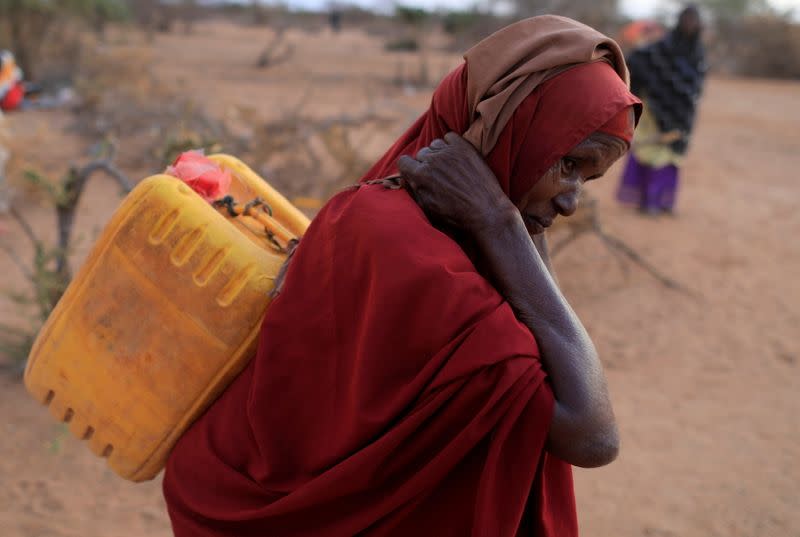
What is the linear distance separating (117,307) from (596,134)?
1103 mm

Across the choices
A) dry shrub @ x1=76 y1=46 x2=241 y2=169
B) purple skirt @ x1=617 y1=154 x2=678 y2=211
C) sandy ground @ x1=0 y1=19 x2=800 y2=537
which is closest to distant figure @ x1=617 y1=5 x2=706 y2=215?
purple skirt @ x1=617 y1=154 x2=678 y2=211

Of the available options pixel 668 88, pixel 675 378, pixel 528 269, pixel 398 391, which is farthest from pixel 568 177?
pixel 668 88

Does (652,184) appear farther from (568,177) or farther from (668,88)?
(568,177)

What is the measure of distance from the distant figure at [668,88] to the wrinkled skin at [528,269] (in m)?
6.70

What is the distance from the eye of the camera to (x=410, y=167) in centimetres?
169

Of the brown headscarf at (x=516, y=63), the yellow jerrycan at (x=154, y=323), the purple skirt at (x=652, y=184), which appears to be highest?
the brown headscarf at (x=516, y=63)

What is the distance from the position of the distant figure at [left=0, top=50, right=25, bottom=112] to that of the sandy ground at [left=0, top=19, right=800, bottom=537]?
0.49 metres

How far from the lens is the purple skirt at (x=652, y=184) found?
28.7 feet

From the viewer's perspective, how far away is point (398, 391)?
1.56 metres

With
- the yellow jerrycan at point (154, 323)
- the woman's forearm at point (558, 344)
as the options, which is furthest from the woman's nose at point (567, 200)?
the yellow jerrycan at point (154, 323)

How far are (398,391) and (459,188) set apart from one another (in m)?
0.41

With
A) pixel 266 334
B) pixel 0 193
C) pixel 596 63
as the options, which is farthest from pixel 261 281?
pixel 0 193

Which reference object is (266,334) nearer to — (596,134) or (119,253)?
(119,253)

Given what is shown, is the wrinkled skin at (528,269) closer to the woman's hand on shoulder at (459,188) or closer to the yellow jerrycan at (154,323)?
the woman's hand on shoulder at (459,188)
